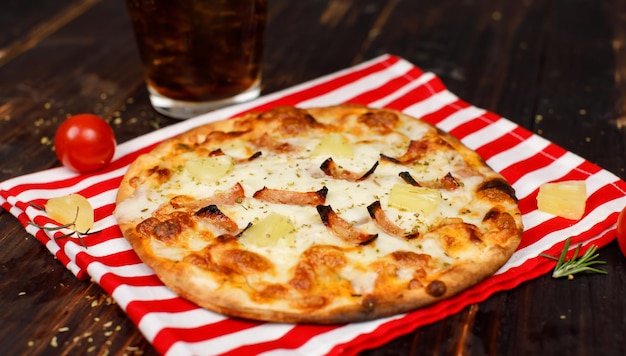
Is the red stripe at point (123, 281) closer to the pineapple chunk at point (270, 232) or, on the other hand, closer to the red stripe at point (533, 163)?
the pineapple chunk at point (270, 232)

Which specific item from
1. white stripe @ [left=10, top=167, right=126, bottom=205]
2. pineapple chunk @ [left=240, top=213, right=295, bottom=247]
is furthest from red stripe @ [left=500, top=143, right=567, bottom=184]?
white stripe @ [left=10, top=167, right=126, bottom=205]

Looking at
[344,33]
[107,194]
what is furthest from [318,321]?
[344,33]

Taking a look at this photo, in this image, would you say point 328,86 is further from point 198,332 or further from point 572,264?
point 198,332

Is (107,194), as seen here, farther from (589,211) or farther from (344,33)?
(344,33)

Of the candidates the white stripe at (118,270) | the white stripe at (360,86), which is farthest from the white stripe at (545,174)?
the white stripe at (118,270)

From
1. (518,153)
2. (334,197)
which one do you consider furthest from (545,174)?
(334,197)
